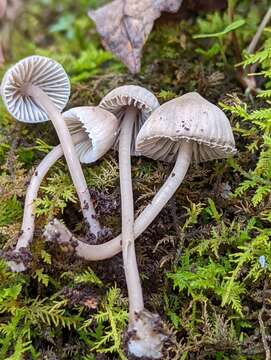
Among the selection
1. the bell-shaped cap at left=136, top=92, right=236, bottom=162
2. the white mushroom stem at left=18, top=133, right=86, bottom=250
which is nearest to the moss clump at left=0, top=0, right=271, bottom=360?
the white mushroom stem at left=18, top=133, right=86, bottom=250

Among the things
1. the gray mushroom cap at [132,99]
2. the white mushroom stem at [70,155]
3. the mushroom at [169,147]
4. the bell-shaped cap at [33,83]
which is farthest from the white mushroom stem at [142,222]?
the bell-shaped cap at [33,83]

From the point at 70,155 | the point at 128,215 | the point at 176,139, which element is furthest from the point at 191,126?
the point at 70,155

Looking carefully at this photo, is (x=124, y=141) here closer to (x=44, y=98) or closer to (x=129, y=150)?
(x=129, y=150)

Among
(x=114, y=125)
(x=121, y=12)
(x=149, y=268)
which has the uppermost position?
(x=121, y=12)

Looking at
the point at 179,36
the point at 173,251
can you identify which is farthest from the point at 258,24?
the point at 173,251

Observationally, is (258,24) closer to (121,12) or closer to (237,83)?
(237,83)

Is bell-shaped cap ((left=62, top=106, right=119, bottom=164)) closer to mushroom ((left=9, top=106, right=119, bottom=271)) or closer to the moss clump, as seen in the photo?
mushroom ((left=9, top=106, right=119, bottom=271))
